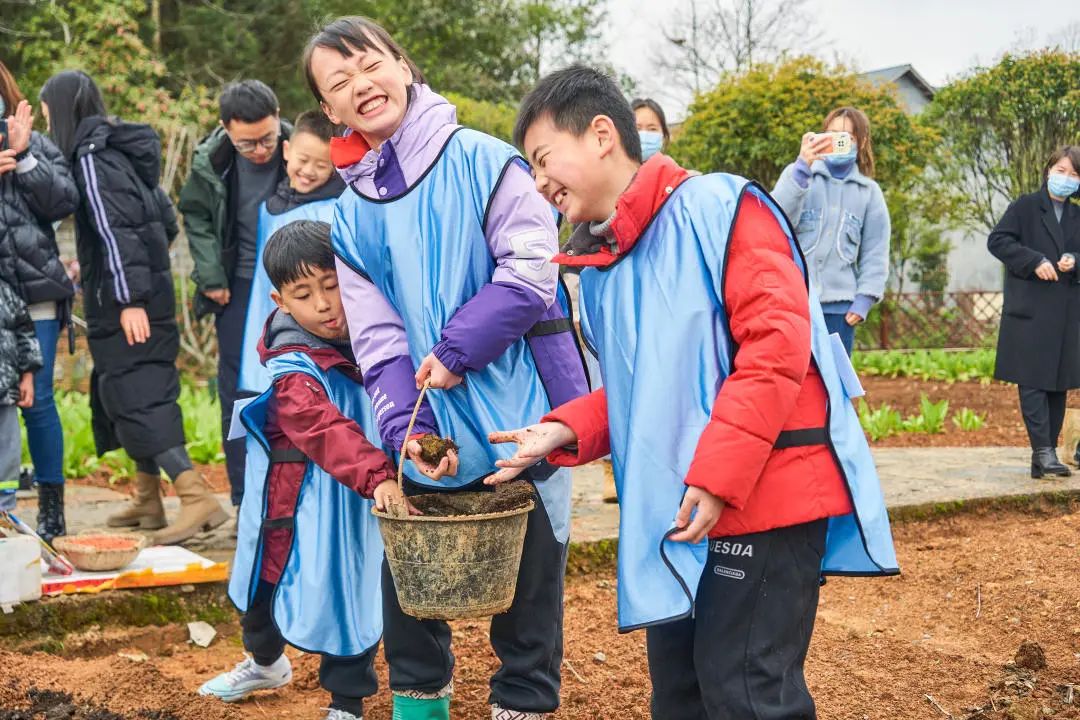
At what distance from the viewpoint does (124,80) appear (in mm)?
13969

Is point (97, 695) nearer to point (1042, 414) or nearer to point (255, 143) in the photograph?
point (255, 143)

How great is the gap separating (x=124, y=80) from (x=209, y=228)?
10.1 meters

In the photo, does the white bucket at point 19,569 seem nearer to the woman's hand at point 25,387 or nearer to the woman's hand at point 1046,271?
the woman's hand at point 25,387

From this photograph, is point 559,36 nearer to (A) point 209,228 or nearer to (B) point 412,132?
(A) point 209,228

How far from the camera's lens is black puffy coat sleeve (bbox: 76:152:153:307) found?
496 centimetres

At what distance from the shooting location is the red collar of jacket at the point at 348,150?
2.89 m

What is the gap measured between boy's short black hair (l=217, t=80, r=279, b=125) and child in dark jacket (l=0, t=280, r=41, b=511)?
1.13m

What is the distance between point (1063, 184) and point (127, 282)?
514cm

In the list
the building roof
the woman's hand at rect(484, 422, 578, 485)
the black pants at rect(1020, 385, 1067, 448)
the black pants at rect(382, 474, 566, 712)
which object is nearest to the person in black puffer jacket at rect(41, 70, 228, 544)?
the black pants at rect(382, 474, 566, 712)

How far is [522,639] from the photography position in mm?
2896

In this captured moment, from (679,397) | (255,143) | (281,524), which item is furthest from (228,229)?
(679,397)

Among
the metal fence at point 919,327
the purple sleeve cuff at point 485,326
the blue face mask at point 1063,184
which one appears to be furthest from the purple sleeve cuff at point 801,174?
the metal fence at point 919,327

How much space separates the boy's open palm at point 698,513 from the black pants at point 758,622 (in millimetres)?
160

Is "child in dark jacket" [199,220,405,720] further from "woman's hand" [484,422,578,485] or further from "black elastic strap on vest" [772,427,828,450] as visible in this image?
"black elastic strap on vest" [772,427,828,450]
